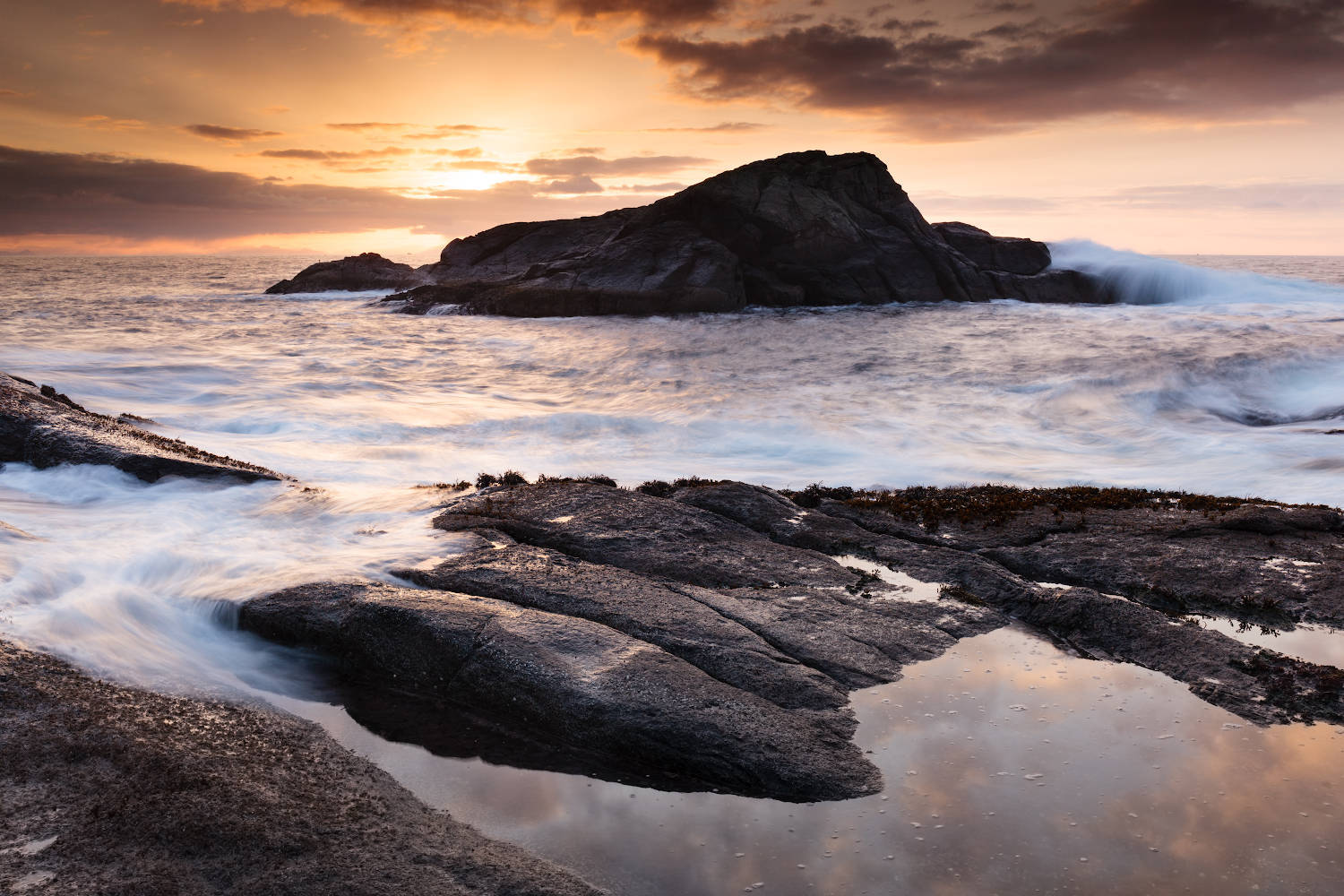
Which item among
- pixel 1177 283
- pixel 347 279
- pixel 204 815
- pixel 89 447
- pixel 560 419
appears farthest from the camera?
pixel 347 279

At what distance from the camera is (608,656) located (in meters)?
6.40

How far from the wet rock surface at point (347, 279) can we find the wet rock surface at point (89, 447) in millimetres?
71378

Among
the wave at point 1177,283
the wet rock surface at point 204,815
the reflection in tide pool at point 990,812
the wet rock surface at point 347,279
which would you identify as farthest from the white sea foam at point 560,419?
the wet rock surface at point 347,279

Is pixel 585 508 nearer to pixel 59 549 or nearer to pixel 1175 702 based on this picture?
pixel 59 549

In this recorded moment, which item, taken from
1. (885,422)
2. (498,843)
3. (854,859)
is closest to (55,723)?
(498,843)

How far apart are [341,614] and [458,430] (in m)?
13.7

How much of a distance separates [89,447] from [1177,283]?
214 feet

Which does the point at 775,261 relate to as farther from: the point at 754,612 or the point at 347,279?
the point at 754,612

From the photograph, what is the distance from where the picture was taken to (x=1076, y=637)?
7477 mm

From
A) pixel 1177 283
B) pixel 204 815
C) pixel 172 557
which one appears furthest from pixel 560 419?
pixel 1177 283

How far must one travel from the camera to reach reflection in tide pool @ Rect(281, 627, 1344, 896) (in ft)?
14.6

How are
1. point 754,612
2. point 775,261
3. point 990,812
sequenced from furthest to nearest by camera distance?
point 775,261, point 754,612, point 990,812

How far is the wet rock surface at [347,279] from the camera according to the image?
80938 millimetres

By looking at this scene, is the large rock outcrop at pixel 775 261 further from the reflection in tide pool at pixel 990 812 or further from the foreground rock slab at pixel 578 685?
the reflection in tide pool at pixel 990 812
